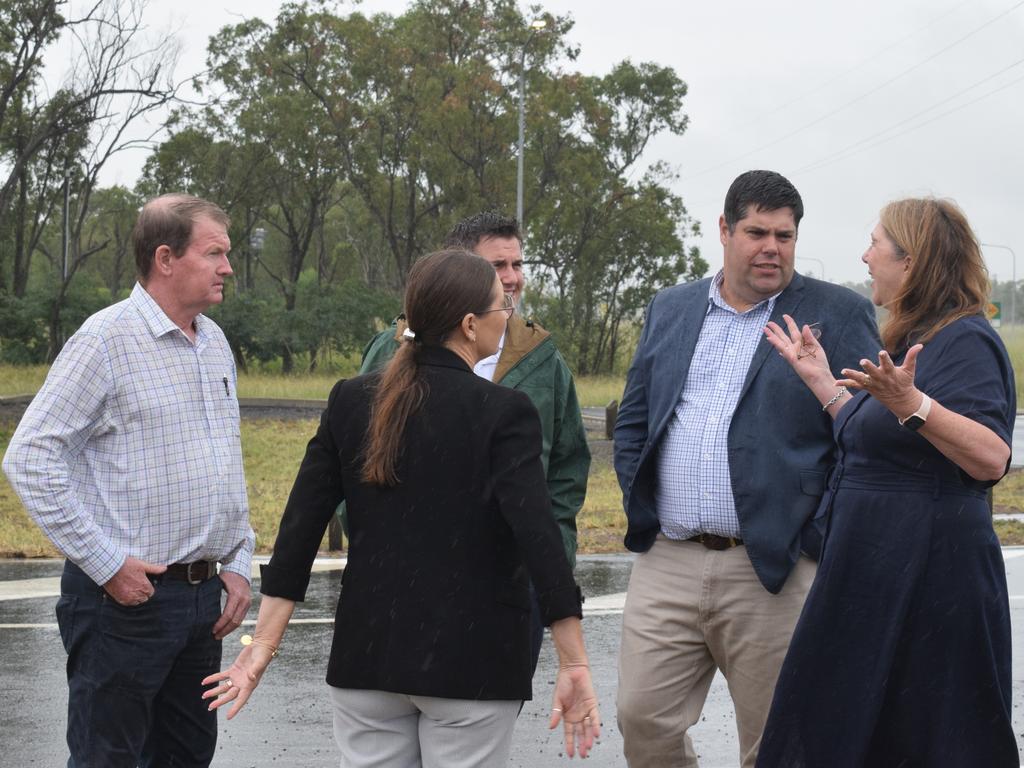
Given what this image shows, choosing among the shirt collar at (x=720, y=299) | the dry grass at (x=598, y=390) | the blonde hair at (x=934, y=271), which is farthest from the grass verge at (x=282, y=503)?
the dry grass at (x=598, y=390)

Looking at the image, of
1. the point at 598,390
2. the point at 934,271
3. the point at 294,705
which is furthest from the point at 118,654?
the point at 598,390

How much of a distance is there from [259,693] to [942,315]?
13.6ft

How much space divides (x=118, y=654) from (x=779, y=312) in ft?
7.68

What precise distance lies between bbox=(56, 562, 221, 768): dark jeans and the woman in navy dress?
5.77ft

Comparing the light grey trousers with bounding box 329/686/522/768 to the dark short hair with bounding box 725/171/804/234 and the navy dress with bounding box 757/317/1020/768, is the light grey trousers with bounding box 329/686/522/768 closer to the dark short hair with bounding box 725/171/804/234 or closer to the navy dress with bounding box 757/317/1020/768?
the navy dress with bounding box 757/317/1020/768

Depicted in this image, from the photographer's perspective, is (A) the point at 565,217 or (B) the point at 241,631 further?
(A) the point at 565,217

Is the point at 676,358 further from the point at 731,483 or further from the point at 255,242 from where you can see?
the point at 255,242

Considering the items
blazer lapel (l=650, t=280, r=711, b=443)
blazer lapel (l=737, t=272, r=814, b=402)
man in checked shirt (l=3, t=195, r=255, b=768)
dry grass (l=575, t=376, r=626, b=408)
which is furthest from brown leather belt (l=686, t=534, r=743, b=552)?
dry grass (l=575, t=376, r=626, b=408)

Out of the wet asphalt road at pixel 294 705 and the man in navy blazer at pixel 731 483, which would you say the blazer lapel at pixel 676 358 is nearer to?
the man in navy blazer at pixel 731 483

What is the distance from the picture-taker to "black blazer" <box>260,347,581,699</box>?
3521 millimetres

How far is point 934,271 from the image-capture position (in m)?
4.46

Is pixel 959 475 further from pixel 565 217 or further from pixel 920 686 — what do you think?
pixel 565 217

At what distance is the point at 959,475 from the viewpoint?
432cm

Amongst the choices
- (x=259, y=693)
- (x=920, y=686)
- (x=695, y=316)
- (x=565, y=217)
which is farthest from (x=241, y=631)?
(x=565, y=217)
